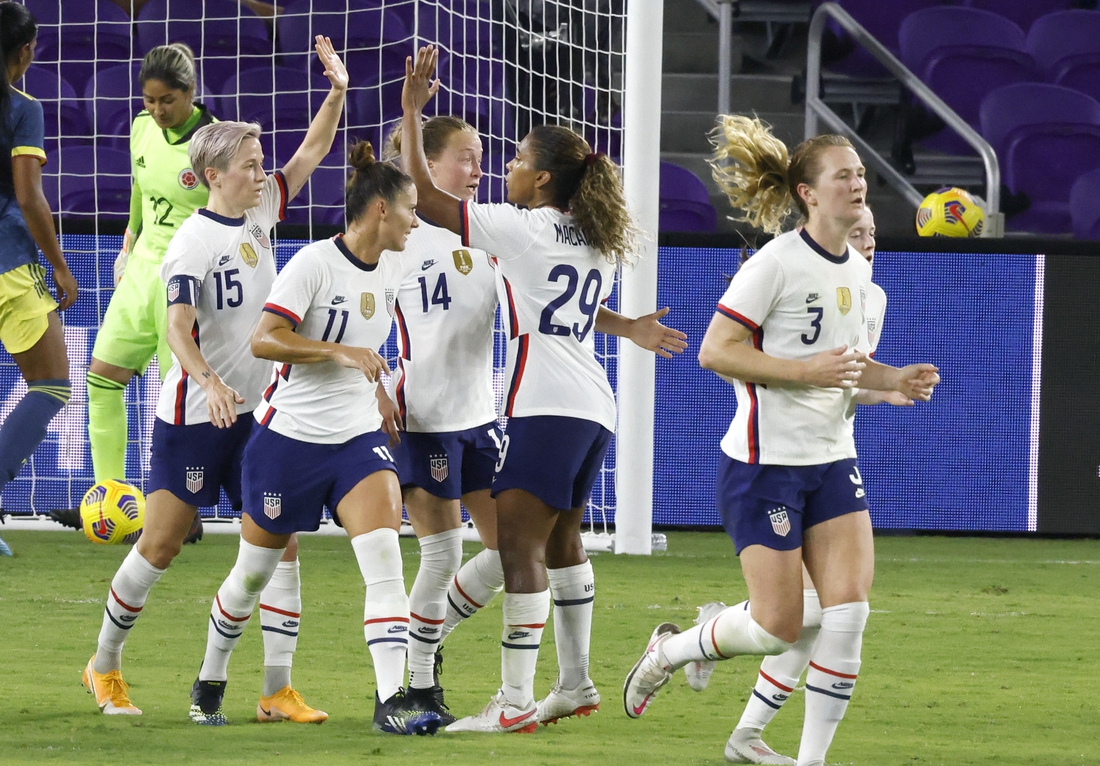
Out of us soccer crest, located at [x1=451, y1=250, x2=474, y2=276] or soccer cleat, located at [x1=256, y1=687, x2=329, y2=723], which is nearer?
soccer cleat, located at [x1=256, y1=687, x2=329, y2=723]

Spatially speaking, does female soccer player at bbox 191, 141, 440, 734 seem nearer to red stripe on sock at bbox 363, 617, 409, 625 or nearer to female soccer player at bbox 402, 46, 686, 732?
red stripe on sock at bbox 363, 617, 409, 625

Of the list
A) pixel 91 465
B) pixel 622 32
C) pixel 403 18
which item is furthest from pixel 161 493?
pixel 403 18

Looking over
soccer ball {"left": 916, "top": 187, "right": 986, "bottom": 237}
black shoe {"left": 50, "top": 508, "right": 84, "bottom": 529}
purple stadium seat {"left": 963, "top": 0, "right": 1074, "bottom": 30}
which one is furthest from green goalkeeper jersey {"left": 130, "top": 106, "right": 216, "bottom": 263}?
purple stadium seat {"left": 963, "top": 0, "right": 1074, "bottom": 30}

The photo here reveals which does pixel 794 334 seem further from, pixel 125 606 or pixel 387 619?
pixel 125 606

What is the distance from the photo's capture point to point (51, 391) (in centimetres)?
725

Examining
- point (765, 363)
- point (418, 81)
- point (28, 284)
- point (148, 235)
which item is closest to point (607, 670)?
point (765, 363)

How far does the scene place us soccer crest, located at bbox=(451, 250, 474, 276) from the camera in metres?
4.79

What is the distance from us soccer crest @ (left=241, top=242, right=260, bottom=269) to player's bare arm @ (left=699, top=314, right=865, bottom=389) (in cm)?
144

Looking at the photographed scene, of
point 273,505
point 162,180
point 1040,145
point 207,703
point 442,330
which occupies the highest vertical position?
point 1040,145

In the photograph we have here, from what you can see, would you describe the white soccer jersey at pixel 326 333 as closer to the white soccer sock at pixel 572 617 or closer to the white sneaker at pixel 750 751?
the white soccer sock at pixel 572 617

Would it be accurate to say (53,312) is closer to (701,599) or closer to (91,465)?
(91,465)

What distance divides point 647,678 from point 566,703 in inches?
11.3

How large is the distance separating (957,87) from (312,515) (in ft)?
29.9

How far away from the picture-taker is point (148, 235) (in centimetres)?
725
